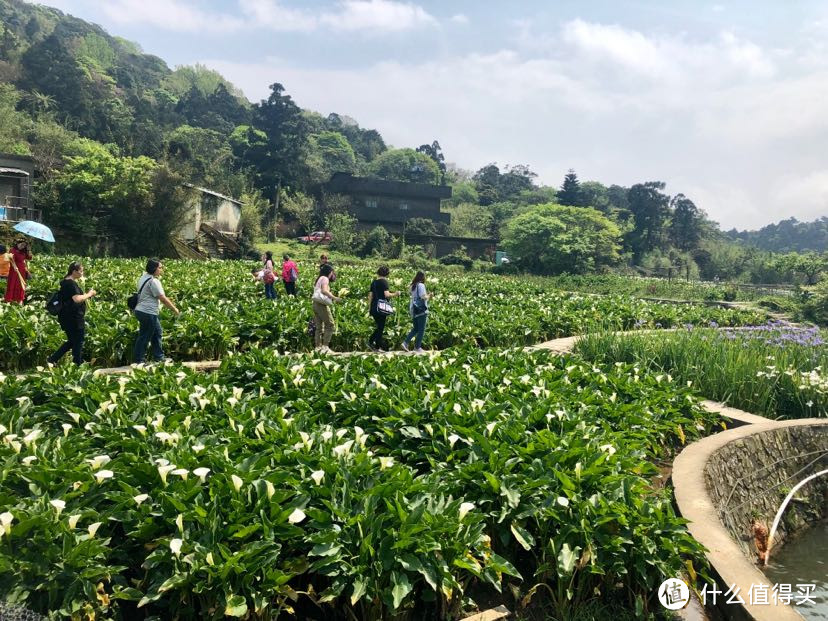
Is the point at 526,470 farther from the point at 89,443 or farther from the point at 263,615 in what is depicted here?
the point at 89,443

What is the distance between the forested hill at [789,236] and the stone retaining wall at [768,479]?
13470 cm

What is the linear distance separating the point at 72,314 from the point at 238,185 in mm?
41707

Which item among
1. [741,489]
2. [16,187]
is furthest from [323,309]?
[16,187]

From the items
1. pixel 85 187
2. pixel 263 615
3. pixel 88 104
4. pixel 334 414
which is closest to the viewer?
pixel 263 615

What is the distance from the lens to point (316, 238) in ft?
150

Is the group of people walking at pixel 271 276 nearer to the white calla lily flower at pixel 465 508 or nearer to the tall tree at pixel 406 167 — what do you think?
the white calla lily flower at pixel 465 508

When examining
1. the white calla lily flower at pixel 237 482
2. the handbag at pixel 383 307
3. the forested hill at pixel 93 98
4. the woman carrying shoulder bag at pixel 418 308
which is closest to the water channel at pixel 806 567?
the white calla lily flower at pixel 237 482

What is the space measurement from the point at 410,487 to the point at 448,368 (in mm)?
3315

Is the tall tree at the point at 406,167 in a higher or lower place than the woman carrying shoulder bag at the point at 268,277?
higher

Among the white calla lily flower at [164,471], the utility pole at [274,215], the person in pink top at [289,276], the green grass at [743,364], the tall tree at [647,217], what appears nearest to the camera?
the white calla lily flower at [164,471]

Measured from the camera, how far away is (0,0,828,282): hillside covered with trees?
98.4 feet

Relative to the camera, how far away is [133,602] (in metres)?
2.97

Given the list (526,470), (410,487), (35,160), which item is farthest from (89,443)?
(35,160)

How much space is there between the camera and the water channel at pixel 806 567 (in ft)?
14.2
